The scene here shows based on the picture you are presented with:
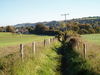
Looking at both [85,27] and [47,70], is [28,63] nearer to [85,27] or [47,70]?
[47,70]

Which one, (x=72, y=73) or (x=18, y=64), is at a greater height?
(x=18, y=64)

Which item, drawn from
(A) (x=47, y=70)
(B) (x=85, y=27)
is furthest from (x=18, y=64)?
(B) (x=85, y=27)

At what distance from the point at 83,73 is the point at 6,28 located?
474 feet

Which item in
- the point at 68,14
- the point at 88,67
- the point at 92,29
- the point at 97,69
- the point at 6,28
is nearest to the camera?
the point at 97,69

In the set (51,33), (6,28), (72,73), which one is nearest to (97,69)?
(72,73)

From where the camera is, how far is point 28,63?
14.0 metres

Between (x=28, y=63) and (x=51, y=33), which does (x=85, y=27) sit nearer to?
(x=51, y=33)

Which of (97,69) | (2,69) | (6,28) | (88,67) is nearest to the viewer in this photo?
(2,69)

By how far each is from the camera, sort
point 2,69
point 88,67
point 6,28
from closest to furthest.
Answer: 1. point 2,69
2. point 88,67
3. point 6,28

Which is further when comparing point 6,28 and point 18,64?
point 6,28

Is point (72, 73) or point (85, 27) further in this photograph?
point (85, 27)

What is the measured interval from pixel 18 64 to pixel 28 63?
1.21 meters

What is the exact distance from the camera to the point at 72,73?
14.6 meters

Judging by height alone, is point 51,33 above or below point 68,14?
below
